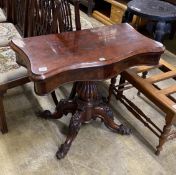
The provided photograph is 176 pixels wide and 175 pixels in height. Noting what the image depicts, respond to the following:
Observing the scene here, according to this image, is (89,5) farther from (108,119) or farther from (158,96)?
(158,96)

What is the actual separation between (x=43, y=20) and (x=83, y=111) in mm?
689

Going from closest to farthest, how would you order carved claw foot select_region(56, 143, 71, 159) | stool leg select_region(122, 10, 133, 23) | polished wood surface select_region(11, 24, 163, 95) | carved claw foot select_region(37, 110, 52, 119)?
polished wood surface select_region(11, 24, 163, 95) < carved claw foot select_region(56, 143, 71, 159) < carved claw foot select_region(37, 110, 52, 119) < stool leg select_region(122, 10, 133, 23)

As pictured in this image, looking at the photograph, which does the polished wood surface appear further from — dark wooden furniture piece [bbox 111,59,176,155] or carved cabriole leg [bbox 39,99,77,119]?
carved cabriole leg [bbox 39,99,77,119]

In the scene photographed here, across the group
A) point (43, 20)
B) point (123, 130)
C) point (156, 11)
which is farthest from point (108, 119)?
point (156, 11)

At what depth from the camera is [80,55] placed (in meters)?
1.15

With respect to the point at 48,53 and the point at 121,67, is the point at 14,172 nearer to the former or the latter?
the point at 48,53

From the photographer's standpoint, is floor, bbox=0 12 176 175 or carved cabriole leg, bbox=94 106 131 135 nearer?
floor, bbox=0 12 176 175

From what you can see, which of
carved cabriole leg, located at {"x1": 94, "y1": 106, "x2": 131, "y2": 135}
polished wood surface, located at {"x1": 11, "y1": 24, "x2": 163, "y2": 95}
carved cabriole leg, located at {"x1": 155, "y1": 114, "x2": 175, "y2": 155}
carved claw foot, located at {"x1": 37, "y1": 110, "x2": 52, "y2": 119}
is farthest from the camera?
carved claw foot, located at {"x1": 37, "y1": 110, "x2": 52, "y2": 119}

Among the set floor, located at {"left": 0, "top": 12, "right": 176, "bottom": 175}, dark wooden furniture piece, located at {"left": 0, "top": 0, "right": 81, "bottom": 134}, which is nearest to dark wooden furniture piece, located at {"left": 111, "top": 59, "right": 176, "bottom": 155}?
floor, located at {"left": 0, "top": 12, "right": 176, "bottom": 175}

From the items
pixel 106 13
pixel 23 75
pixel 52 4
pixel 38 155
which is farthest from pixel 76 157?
pixel 106 13

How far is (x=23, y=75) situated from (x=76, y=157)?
24.9 inches

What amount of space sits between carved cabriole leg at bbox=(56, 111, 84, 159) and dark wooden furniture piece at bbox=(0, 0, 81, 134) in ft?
1.31

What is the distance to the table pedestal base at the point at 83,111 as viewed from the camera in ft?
5.00

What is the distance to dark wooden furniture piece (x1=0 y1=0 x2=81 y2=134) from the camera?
1.47 metres
